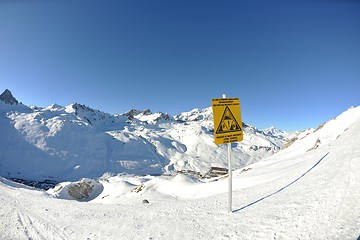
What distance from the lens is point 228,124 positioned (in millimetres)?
6828

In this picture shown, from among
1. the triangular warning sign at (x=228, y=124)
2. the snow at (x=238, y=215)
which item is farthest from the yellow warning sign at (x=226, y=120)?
the snow at (x=238, y=215)

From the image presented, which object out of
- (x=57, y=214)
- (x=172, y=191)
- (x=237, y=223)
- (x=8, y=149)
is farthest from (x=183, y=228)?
(x=8, y=149)

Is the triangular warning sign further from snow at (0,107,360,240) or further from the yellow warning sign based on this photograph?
snow at (0,107,360,240)

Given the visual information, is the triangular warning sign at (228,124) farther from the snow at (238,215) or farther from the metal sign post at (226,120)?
the snow at (238,215)

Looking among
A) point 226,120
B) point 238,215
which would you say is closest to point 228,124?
point 226,120

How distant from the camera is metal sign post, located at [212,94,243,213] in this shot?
6566 mm

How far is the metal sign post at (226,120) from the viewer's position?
657 centimetres

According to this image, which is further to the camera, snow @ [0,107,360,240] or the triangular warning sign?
the triangular warning sign

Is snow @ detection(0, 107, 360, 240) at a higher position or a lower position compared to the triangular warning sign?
lower

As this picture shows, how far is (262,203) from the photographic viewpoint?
746 centimetres

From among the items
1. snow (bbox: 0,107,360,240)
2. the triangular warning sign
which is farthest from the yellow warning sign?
snow (bbox: 0,107,360,240)

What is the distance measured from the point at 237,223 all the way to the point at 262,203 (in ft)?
5.02

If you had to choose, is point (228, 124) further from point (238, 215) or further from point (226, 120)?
point (238, 215)

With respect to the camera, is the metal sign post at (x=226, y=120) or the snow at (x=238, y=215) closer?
the snow at (x=238, y=215)
